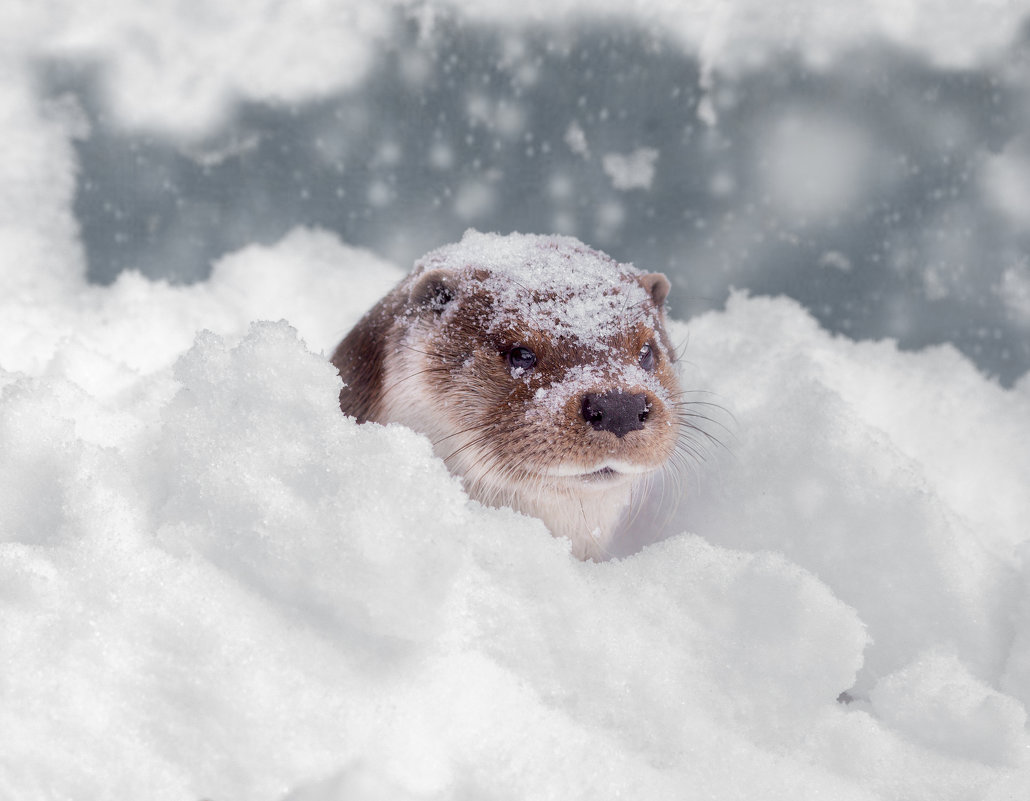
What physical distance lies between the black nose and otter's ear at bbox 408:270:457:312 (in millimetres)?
626

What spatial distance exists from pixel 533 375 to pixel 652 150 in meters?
3.24

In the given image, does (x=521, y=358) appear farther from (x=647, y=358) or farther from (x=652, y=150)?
(x=652, y=150)

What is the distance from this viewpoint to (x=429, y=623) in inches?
61.1

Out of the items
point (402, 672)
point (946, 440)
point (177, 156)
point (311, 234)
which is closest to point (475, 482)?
point (402, 672)

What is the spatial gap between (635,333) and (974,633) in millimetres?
1121

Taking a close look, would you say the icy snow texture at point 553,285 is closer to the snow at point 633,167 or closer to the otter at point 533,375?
the otter at point 533,375

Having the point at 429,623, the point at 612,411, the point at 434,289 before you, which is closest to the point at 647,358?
the point at 612,411

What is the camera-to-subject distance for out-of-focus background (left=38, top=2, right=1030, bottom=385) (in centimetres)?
477

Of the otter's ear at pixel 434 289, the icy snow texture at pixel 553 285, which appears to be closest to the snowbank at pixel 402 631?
the icy snow texture at pixel 553 285

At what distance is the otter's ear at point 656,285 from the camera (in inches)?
113

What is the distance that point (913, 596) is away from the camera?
231 centimetres

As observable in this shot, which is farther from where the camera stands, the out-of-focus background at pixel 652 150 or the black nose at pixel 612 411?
the out-of-focus background at pixel 652 150

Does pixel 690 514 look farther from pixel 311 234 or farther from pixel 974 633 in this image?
pixel 311 234

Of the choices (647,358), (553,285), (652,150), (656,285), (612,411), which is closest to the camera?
(612,411)
